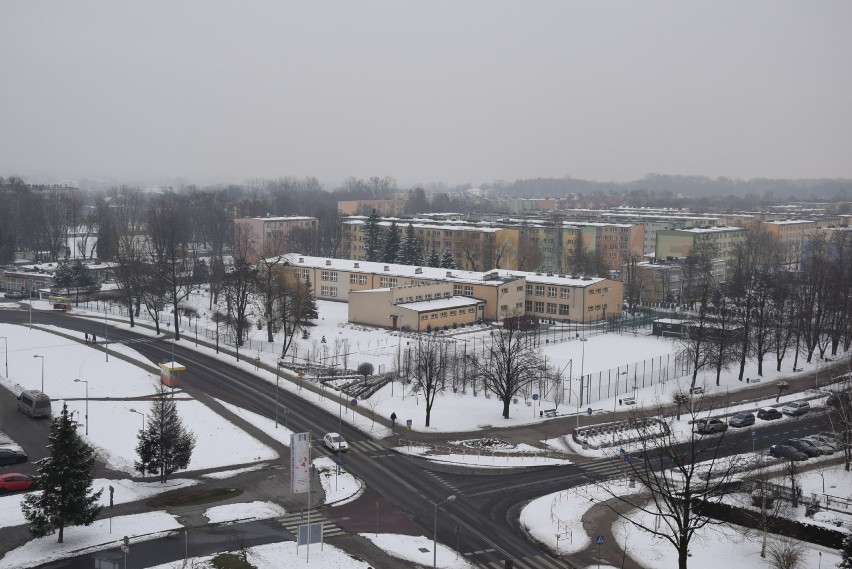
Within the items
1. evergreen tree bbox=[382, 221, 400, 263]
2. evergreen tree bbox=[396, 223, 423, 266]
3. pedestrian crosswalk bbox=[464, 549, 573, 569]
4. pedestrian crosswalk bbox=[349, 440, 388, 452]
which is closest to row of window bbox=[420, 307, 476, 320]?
pedestrian crosswalk bbox=[349, 440, 388, 452]

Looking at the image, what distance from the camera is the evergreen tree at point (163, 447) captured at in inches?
1088

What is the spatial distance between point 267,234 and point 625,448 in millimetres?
69523

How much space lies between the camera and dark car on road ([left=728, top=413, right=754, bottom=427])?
3575cm

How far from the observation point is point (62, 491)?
2253 centimetres

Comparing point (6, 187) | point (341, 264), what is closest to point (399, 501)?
point (341, 264)

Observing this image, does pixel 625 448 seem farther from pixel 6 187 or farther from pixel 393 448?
pixel 6 187

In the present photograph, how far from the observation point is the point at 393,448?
32.3 meters

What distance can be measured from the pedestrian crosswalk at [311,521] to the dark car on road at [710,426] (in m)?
17.0

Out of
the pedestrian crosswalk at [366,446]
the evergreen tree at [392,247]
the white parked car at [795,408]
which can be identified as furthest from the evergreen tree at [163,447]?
the evergreen tree at [392,247]

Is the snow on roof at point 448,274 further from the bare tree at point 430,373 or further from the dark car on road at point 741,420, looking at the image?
the dark car on road at point 741,420

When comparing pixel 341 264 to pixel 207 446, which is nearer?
pixel 207 446

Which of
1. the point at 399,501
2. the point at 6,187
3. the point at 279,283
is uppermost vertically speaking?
the point at 6,187

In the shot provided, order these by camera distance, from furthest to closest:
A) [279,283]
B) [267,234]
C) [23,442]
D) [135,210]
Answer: [135,210] → [267,234] → [279,283] → [23,442]

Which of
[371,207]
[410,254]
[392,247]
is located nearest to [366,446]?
[410,254]
